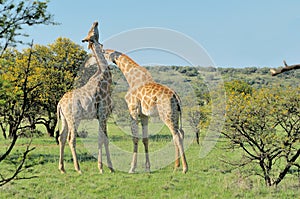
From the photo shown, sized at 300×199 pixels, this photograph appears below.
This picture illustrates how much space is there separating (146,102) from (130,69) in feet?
4.27

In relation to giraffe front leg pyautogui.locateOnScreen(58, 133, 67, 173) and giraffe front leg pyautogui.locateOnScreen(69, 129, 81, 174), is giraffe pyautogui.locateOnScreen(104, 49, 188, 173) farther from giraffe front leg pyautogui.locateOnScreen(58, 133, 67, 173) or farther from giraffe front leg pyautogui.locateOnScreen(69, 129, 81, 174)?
giraffe front leg pyautogui.locateOnScreen(58, 133, 67, 173)

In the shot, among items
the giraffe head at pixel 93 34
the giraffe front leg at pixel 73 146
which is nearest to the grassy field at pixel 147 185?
the giraffe front leg at pixel 73 146

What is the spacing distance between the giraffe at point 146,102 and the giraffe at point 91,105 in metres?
0.54

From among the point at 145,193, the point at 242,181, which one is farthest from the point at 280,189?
the point at 145,193

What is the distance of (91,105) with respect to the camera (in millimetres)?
9984

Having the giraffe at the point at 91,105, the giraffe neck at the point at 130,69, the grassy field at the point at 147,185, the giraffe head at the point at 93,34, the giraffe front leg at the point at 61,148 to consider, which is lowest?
the grassy field at the point at 147,185

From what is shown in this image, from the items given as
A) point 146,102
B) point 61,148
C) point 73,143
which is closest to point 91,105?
point 73,143

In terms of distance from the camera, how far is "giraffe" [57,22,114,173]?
9750mm

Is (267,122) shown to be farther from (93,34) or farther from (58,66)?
(58,66)

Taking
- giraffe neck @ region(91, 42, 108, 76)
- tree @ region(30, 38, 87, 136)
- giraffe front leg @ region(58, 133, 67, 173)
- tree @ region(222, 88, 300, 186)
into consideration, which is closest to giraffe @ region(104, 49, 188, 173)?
giraffe neck @ region(91, 42, 108, 76)

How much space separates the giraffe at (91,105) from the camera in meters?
9.75

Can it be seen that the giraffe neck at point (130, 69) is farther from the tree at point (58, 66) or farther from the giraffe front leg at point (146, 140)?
the tree at point (58, 66)

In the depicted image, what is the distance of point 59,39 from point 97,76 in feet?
20.5

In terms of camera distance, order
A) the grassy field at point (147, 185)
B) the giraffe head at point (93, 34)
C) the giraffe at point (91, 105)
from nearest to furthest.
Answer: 1. the grassy field at point (147, 185)
2. the giraffe at point (91, 105)
3. the giraffe head at point (93, 34)
